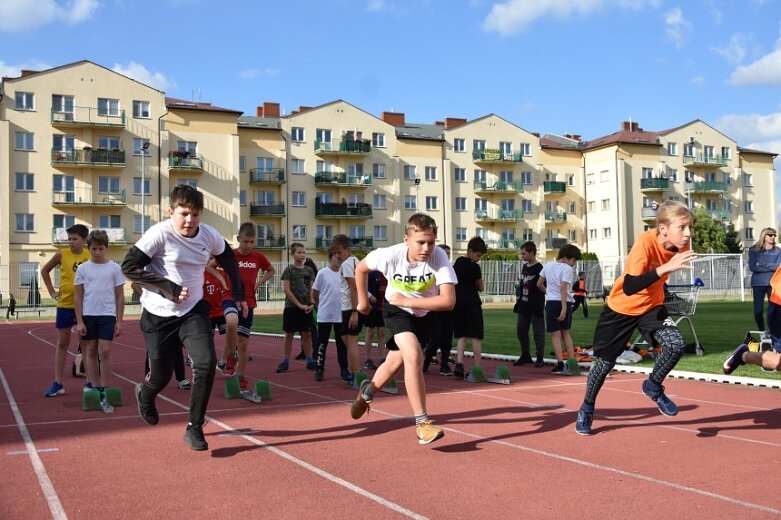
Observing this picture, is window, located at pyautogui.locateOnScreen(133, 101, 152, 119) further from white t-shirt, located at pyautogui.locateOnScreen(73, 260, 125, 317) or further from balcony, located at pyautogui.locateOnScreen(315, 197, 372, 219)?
white t-shirt, located at pyautogui.locateOnScreen(73, 260, 125, 317)

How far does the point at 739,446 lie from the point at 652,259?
5.26 feet

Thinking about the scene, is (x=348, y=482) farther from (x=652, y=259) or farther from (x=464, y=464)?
(x=652, y=259)

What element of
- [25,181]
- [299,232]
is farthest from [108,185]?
[299,232]

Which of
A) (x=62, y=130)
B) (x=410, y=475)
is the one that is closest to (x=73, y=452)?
(x=410, y=475)

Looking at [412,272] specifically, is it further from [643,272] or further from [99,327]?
[99,327]

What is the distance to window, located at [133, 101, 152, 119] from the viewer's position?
58.5 meters

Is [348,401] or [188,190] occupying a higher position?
[188,190]

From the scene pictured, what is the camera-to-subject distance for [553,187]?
74.7 m

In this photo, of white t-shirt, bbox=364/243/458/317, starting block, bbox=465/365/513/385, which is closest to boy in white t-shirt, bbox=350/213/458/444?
white t-shirt, bbox=364/243/458/317

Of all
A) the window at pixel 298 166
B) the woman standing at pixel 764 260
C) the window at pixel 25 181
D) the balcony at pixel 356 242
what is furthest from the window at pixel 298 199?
the woman standing at pixel 764 260

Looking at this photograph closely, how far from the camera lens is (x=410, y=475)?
17.4ft

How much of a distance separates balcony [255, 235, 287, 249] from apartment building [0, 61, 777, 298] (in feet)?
0.34

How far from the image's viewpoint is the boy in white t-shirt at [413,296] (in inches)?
242

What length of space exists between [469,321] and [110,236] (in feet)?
163
